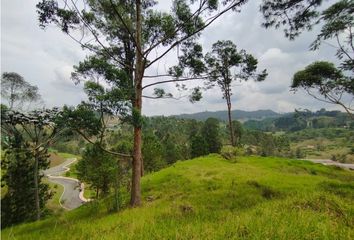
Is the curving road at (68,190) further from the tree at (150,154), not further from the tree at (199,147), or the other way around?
the tree at (199,147)

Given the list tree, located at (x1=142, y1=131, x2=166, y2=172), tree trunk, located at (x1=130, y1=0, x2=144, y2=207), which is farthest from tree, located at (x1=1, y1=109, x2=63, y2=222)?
tree, located at (x1=142, y1=131, x2=166, y2=172)

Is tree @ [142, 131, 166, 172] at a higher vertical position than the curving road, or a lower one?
higher

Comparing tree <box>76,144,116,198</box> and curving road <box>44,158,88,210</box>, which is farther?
curving road <box>44,158,88,210</box>

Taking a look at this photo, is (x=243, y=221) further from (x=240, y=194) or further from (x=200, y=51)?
(x=200, y=51)

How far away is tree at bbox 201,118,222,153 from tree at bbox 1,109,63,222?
3822 cm

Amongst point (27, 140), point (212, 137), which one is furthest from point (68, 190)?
point (27, 140)

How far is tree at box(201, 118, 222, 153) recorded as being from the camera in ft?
198

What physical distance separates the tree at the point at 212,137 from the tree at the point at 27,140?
125 feet

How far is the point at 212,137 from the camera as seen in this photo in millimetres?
61812

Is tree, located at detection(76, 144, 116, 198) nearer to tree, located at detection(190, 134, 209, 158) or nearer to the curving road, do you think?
the curving road

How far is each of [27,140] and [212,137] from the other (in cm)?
4507

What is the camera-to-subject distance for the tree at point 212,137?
60375mm

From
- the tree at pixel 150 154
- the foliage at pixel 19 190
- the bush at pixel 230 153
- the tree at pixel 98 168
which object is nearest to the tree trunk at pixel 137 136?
the tree at pixel 98 168

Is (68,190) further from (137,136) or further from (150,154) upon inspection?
(137,136)
